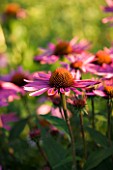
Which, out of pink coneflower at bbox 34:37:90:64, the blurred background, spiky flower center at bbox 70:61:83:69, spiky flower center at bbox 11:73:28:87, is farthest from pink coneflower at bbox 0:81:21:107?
the blurred background

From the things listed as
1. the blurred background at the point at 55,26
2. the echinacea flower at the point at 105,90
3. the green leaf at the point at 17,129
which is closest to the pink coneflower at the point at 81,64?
the echinacea flower at the point at 105,90

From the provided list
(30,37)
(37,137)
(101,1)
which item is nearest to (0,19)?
(30,37)

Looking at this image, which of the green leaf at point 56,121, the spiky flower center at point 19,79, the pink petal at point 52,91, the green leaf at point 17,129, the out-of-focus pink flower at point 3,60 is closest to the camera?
the pink petal at point 52,91

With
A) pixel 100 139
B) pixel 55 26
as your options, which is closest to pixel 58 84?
pixel 100 139

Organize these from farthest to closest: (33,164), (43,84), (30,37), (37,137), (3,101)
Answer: (30,37)
(33,164)
(3,101)
(37,137)
(43,84)

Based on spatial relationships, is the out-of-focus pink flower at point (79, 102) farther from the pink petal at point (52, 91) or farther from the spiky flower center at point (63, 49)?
the spiky flower center at point (63, 49)

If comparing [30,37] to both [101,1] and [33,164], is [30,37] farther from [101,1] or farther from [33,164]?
[33,164]
